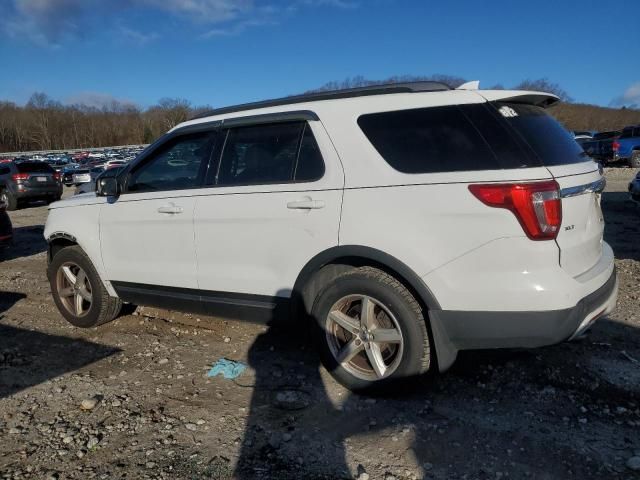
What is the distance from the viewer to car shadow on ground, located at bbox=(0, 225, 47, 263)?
8742mm

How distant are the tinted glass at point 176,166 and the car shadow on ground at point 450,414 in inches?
60.7

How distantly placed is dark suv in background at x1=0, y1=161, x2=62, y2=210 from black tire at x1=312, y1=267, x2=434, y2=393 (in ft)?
55.2

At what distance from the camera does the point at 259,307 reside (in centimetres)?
349

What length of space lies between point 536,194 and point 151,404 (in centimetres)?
271

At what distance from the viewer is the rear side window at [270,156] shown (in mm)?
3286

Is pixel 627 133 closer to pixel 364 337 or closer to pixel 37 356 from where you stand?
pixel 364 337

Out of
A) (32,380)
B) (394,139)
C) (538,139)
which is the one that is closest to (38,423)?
(32,380)

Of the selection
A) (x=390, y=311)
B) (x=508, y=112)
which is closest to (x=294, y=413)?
(x=390, y=311)

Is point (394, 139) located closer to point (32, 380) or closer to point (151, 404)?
point (151, 404)

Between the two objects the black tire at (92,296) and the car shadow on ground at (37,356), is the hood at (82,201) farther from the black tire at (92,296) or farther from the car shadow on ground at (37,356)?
the car shadow on ground at (37,356)

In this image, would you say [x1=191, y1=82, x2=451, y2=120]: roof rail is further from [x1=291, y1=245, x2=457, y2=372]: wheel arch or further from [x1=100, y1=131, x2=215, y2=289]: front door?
[x1=291, y1=245, x2=457, y2=372]: wheel arch

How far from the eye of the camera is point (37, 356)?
418cm

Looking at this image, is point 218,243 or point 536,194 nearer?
point 536,194

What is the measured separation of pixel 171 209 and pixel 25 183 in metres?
15.7
